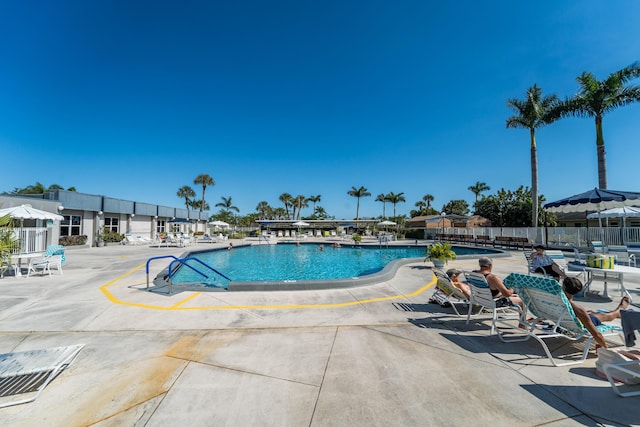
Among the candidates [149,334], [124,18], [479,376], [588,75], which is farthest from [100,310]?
[588,75]

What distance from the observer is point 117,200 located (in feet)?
69.8

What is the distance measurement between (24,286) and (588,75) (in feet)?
98.2

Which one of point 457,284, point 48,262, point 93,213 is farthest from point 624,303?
point 93,213

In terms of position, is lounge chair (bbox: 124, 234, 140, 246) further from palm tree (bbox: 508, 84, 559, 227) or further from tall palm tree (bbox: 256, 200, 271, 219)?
tall palm tree (bbox: 256, 200, 271, 219)

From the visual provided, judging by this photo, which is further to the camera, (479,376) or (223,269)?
(223,269)

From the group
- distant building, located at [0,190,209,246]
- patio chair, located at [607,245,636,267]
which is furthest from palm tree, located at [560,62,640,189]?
distant building, located at [0,190,209,246]

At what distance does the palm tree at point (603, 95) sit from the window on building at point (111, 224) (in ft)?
117

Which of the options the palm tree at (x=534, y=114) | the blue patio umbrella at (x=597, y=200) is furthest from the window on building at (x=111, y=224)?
the palm tree at (x=534, y=114)

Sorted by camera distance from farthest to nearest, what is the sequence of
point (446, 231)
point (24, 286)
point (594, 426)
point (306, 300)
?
point (446, 231) < point (24, 286) < point (306, 300) < point (594, 426)

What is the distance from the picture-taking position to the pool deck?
84.6 inches

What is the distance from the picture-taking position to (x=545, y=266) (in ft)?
19.3

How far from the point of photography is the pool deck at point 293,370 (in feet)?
7.05

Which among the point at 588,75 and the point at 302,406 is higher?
the point at 588,75

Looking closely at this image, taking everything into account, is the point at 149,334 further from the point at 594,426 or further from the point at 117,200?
the point at 117,200
